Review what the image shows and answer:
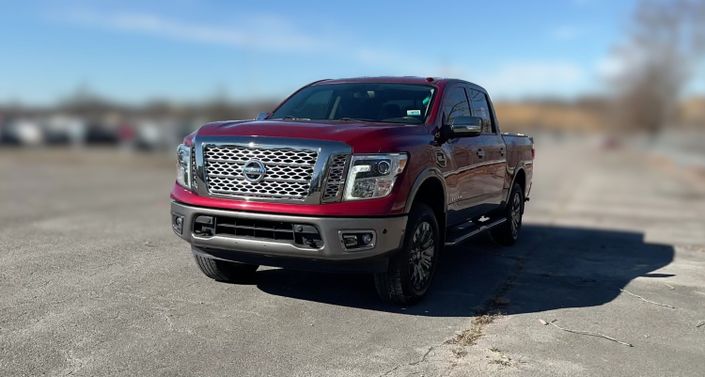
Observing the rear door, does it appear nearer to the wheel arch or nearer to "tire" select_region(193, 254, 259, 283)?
the wheel arch

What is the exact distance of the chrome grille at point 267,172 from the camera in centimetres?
486

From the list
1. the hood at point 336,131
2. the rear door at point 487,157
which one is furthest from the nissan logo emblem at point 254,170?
the rear door at point 487,157

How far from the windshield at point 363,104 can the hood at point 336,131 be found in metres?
0.52

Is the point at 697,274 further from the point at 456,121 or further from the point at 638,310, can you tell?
the point at 456,121

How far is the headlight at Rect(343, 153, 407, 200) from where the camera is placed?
4820 millimetres

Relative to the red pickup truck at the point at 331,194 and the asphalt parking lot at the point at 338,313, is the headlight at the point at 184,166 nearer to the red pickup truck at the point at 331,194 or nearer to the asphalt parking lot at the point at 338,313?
the red pickup truck at the point at 331,194

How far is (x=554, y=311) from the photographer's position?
17.9ft

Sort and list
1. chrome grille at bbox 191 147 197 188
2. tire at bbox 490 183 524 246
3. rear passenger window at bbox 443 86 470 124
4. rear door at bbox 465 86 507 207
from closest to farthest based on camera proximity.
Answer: chrome grille at bbox 191 147 197 188
rear passenger window at bbox 443 86 470 124
rear door at bbox 465 86 507 207
tire at bbox 490 183 524 246

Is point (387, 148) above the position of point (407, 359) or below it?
above

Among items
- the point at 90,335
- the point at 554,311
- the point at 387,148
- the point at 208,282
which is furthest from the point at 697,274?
the point at 90,335

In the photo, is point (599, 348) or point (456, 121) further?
point (456, 121)

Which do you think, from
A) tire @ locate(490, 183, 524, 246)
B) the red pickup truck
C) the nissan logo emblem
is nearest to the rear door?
tire @ locate(490, 183, 524, 246)

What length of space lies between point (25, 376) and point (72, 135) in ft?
131

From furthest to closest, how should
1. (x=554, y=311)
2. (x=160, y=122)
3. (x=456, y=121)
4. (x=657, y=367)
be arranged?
1. (x=160, y=122)
2. (x=456, y=121)
3. (x=554, y=311)
4. (x=657, y=367)
